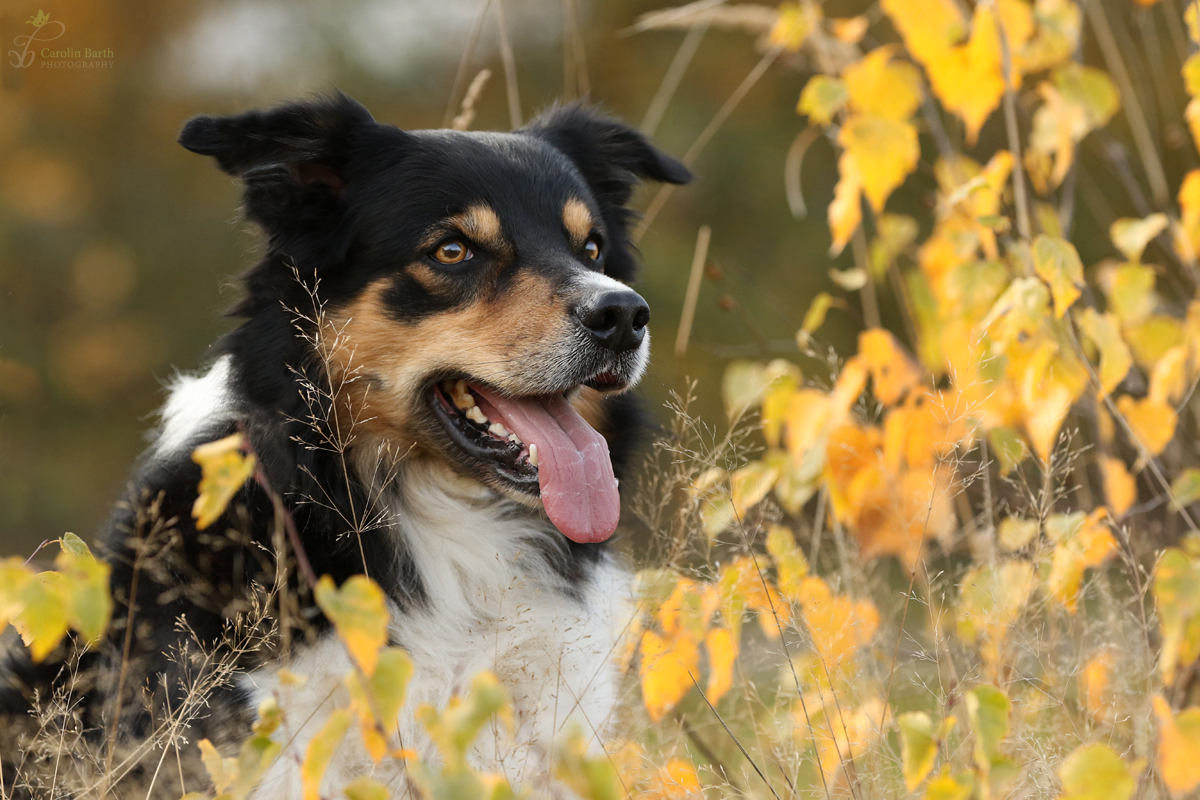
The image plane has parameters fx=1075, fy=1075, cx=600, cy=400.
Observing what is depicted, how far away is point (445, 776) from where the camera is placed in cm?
134

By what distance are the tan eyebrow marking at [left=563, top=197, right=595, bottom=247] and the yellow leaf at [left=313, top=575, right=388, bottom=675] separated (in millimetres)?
2055

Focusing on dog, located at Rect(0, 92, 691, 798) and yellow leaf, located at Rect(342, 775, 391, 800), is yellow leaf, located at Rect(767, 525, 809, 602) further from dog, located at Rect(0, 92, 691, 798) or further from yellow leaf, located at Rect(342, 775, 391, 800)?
yellow leaf, located at Rect(342, 775, 391, 800)

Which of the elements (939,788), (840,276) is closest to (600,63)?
(840,276)

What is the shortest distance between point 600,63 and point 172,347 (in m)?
5.49

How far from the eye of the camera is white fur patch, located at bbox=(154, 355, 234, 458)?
3.08 metres

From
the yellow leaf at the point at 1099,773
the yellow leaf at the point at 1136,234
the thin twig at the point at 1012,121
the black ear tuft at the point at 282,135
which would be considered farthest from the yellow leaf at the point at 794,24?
the yellow leaf at the point at 1099,773

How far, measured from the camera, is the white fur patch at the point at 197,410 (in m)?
3.08

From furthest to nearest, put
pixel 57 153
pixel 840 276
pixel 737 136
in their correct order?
pixel 737 136 < pixel 57 153 < pixel 840 276

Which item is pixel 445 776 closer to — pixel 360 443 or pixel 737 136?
pixel 360 443

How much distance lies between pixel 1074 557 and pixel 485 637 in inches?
62.1

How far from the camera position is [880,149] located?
3.27m

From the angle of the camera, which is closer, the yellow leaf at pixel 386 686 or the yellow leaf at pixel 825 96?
the yellow leaf at pixel 386 686

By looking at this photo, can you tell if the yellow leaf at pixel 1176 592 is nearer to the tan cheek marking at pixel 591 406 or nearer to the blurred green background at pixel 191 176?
the tan cheek marking at pixel 591 406

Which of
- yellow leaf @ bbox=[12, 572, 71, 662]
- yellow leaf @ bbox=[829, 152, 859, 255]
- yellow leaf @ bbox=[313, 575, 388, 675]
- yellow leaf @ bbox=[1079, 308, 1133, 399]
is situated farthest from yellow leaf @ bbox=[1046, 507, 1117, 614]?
yellow leaf @ bbox=[12, 572, 71, 662]
